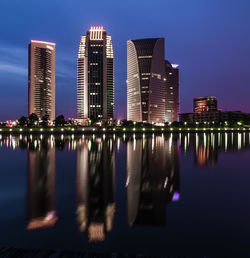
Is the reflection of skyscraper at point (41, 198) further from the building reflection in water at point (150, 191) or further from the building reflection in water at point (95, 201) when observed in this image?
the building reflection in water at point (150, 191)

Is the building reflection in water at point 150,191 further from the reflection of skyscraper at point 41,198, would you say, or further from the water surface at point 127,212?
the reflection of skyscraper at point 41,198

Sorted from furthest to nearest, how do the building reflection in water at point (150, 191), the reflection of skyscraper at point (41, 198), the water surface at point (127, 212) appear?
the building reflection in water at point (150, 191) → the reflection of skyscraper at point (41, 198) → the water surface at point (127, 212)

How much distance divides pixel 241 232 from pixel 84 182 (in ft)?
29.9

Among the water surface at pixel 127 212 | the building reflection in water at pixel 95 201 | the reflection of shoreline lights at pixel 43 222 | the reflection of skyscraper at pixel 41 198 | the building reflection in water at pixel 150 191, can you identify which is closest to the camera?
the water surface at pixel 127 212

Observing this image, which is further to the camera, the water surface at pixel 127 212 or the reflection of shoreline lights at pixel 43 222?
A: the reflection of shoreline lights at pixel 43 222

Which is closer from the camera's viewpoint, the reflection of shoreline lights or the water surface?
the water surface

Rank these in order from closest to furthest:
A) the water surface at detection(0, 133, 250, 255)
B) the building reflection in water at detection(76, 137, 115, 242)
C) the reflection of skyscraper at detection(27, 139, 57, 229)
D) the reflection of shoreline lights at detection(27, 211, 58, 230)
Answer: the water surface at detection(0, 133, 250, 255) → the building reflection in water at detection(76, 137, 115, 242) → the reflection of shoreline lights at detection(27, 211, 58, 230) → the reflection of skyscraper at detection(27, 139, 57, 229)

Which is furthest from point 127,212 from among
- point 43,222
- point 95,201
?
point 43,222

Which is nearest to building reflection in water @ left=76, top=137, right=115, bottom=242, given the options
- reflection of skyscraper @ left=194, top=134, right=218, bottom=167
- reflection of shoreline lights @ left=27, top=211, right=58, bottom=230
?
reflection of shoreline lights @ left=27, top=211, right=58, bottom=230

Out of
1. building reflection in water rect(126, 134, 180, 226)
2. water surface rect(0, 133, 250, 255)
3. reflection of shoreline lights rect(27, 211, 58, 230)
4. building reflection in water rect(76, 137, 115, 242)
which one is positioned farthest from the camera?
building reflection in water rect(126, 134, 180, 226)

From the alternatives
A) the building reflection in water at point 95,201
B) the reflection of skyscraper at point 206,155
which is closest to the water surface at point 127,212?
the building reflection in water at point 95,201

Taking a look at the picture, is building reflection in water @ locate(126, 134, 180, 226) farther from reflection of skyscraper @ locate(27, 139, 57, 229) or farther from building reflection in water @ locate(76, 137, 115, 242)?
reflection of skyscraper @ locate(27, 139, 57, 229)

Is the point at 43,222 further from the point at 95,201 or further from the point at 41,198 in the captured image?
the point at 41,198

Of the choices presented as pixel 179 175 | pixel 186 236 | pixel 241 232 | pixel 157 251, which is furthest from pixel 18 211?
pixel 179 175
